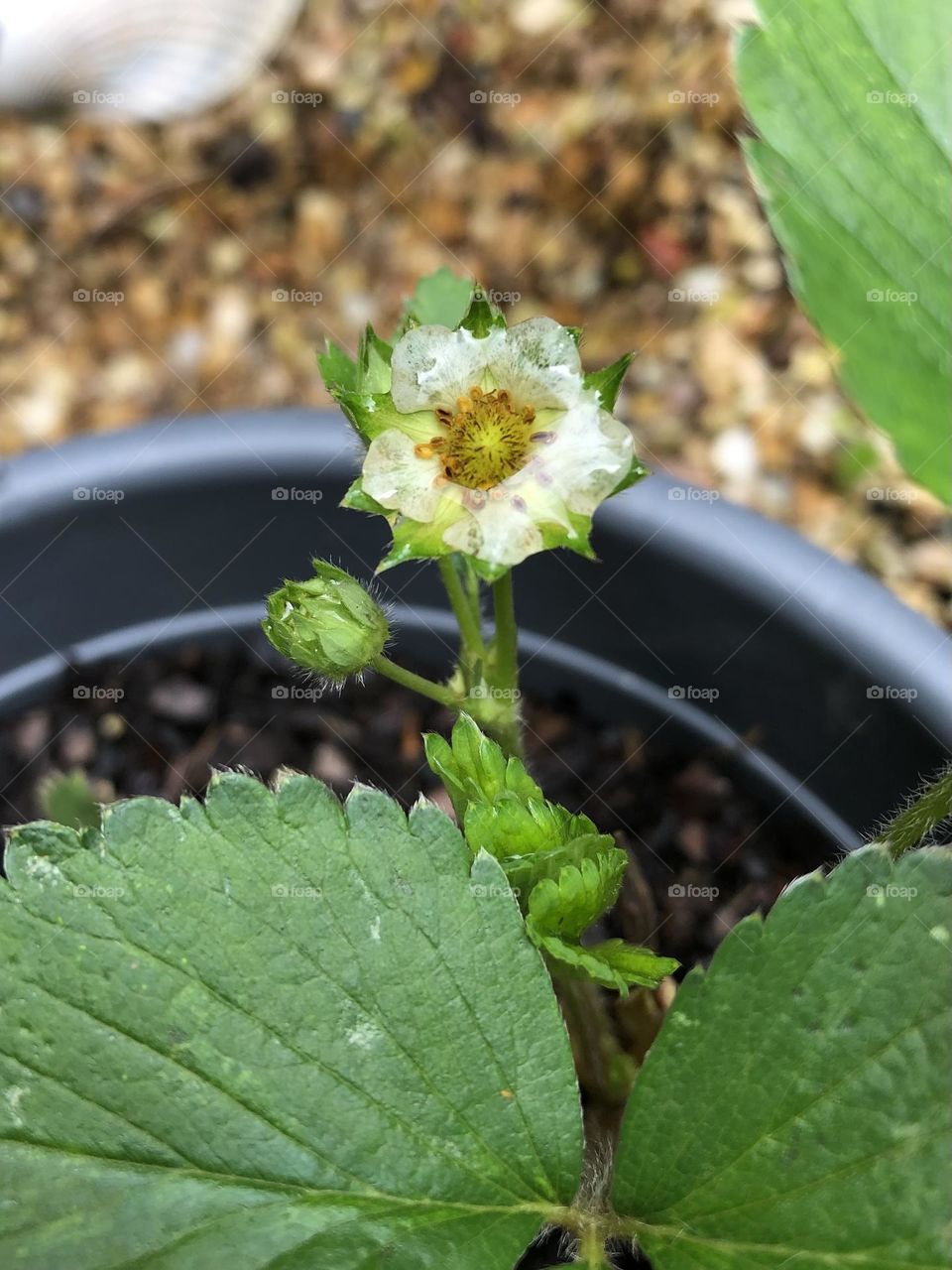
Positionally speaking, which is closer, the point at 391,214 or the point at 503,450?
the point at 503,450

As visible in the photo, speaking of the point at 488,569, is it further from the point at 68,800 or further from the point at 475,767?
the point at 68,800

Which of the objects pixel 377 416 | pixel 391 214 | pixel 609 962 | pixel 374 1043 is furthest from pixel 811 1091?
pixel 391 214

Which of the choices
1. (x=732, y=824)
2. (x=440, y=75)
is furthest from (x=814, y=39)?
(x=440, y=75)

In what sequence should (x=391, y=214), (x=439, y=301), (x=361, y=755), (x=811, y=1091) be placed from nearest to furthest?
(x=811, y=1091)
(x=439, y=301)
(x=361, y=755)
(x=391, y=214)

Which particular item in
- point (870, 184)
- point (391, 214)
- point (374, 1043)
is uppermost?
point (870, 184)

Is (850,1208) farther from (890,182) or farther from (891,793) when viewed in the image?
(890,182)

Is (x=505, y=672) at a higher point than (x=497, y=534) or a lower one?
lower

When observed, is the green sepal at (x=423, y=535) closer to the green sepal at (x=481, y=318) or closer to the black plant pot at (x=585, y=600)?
the green sepal at (x=481, y=318)

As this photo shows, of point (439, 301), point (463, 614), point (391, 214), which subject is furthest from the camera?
point (391, 214)
